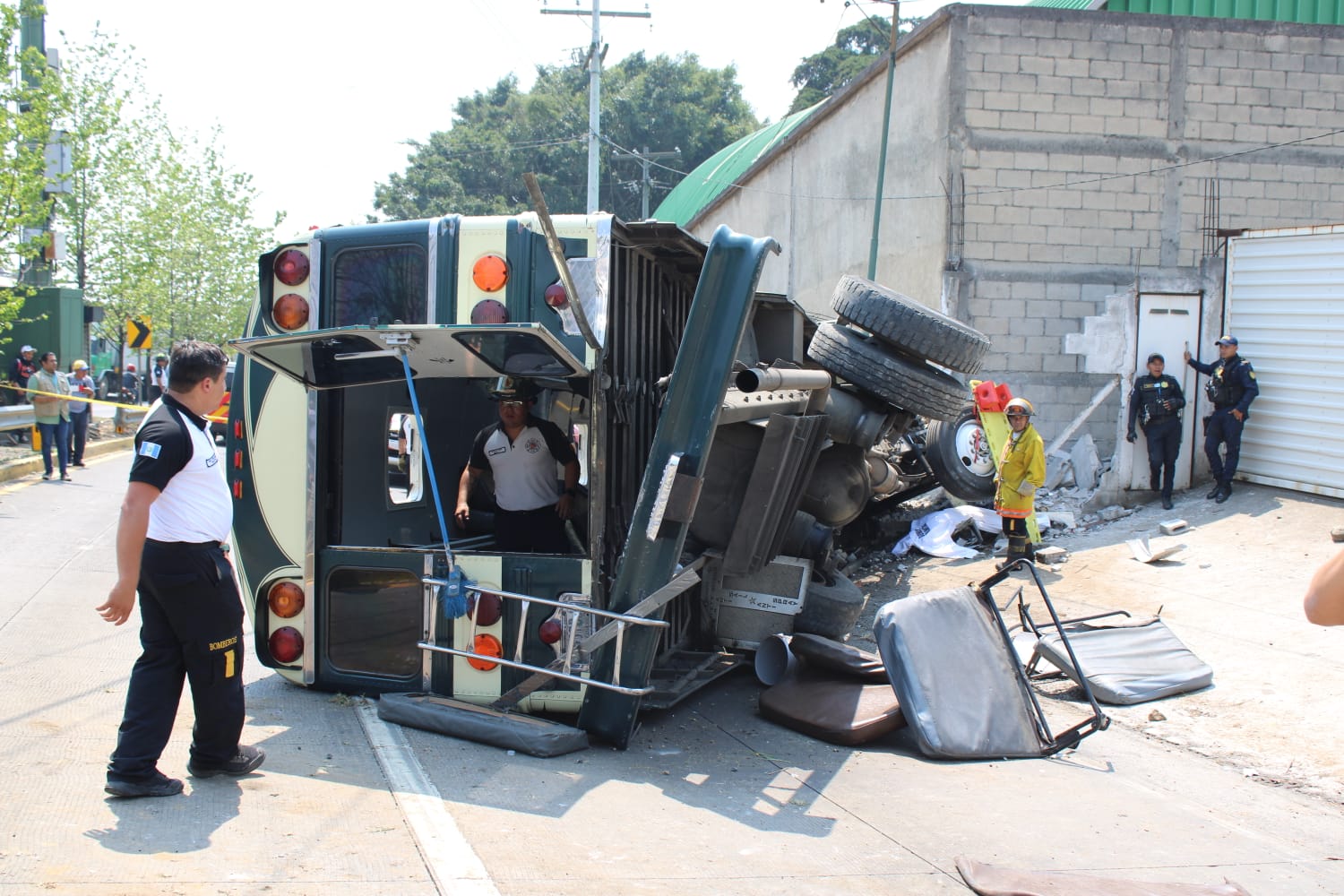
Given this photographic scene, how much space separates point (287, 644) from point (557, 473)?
1753 millimetres

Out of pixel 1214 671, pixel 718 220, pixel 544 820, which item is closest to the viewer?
pixel 544 820

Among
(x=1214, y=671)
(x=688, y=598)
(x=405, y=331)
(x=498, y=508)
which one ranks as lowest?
(x=1214, y=671)

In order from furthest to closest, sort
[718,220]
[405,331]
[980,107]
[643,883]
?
[718,220] → [980,107] → [405,331] → [643,883]

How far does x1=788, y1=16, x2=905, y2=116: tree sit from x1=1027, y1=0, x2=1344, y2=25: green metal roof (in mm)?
33645

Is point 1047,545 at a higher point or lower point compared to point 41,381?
lower

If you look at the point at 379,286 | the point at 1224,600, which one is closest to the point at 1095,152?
the point at 1224,600

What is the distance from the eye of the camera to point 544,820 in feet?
13.8

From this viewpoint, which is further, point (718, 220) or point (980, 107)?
point (718, 220)

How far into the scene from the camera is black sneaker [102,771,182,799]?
407 cm

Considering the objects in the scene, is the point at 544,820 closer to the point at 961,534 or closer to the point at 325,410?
the point at 325,410

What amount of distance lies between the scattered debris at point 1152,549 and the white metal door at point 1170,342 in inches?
73.5

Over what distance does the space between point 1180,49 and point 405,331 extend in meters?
12.5

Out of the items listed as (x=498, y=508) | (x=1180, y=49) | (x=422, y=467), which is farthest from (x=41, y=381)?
(x=1180, y=49)

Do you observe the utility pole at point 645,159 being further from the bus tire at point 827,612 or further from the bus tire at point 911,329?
the bus tire at point 827,612
